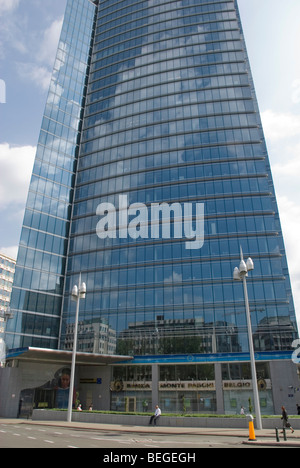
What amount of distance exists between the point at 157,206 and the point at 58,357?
82.0ft

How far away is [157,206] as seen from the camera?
51094 mm

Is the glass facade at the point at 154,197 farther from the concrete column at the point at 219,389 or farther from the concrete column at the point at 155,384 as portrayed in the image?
the concrete column at the point at 155,384

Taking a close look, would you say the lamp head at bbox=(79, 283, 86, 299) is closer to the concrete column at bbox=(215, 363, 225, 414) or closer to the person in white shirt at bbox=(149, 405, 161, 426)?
the person in white shirt at bbox=(149, 405, 161, 426)

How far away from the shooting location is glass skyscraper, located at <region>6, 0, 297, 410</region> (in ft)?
141

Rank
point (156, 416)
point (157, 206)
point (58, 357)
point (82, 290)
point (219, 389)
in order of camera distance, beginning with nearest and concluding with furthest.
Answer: point (156, 416)
point (82, 290)
point (219, 389)
point (58, 357)
point (157, 206)

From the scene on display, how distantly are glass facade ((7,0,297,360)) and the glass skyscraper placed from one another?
0.63ft

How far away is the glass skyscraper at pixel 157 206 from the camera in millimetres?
43094

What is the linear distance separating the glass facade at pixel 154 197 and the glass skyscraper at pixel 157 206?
0.19m

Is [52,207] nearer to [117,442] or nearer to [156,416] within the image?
[156,416]


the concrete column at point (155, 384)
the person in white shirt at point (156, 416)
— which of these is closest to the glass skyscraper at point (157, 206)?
the concrete column at point (155, 384)

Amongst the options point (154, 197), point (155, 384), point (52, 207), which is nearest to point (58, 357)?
point (155, 384)

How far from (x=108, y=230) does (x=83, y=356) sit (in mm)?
20448

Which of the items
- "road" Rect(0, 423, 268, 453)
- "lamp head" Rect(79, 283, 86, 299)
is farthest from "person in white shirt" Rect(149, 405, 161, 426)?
"lamp head" Rect(79, 283, 86, 299)
